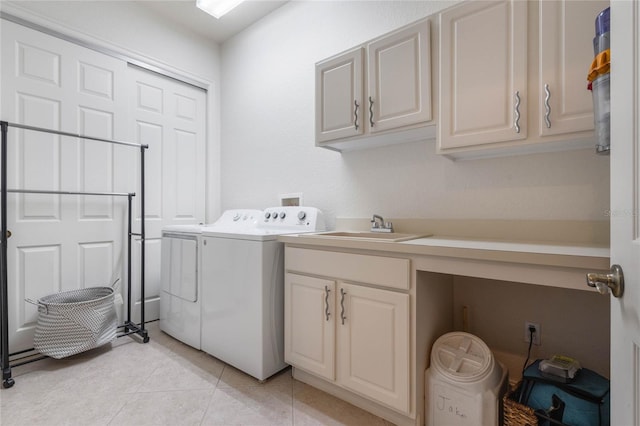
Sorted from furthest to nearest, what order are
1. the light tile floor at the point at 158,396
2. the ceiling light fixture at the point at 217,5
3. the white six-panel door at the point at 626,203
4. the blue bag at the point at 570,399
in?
the ceiling light fixture at the point at 217,5, the light tile floor at the point at 158,396, the blue bag at the point at 570,399, the white six-panel door at the point at 626,203

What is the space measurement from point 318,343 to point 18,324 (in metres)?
2.12

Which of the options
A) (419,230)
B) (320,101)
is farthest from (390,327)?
(320,101)

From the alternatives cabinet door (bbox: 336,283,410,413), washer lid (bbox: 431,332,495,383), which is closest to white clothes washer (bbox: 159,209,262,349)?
cabinet door (bbox: 336,283,410,413)

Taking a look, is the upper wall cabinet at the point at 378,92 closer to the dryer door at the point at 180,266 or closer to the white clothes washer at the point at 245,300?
the white clothes washer at the point at 245,300

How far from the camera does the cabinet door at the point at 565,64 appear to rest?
3.97 feet

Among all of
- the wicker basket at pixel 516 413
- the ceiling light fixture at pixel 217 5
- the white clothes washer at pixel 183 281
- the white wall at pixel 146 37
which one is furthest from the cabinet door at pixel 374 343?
the ceiling light fixture at pixel 217 5

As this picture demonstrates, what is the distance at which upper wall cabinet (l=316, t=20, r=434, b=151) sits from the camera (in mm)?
1634

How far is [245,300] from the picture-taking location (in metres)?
1.88

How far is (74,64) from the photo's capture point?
239 cm

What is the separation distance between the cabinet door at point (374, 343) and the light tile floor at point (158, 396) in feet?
0.62

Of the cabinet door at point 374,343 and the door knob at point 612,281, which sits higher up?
the door knob at point 612,281

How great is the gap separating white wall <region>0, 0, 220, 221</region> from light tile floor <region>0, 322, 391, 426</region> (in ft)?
5.25

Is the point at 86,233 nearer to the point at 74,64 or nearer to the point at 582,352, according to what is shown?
the point at 74,64

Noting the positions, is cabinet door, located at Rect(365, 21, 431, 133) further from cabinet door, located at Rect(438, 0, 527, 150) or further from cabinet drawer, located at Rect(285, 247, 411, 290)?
cabinet drawer, located at Rect(285, 247, 411, 290)
